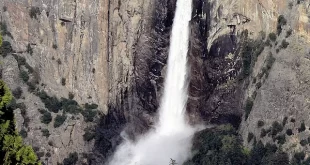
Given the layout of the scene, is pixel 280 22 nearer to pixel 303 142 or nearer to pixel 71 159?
pixel 303 142

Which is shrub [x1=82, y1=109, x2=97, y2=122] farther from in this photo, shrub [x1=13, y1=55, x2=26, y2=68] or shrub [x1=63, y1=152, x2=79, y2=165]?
shrub [x1=13, y1=55, x2=26, y2=68]

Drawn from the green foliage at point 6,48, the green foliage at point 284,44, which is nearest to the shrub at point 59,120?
the green foliage at point 6,48

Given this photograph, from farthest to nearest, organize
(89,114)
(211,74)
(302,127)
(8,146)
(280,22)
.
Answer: (89,114) < (211,74) < (280,22) < (302,127) < (8,146)

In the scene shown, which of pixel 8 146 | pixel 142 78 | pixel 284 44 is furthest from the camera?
pixel 142 78

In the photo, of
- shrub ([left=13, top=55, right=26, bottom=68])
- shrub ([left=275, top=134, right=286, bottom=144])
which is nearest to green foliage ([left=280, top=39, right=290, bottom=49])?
shrub ([left=275, top=134, right=286, bottom=144])

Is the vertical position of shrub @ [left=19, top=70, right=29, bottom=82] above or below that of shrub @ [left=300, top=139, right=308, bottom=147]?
above

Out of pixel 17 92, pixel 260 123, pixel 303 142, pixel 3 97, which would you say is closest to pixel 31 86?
pixel 17 92
